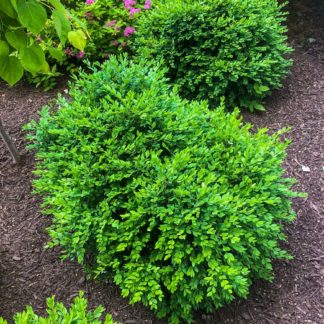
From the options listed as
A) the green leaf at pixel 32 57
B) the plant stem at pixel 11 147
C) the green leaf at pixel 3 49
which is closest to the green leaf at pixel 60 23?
the green leaf at pixel 32 57

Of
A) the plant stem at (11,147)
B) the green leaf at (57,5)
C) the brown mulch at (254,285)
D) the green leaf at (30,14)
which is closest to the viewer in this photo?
the green leaf at (30,14)

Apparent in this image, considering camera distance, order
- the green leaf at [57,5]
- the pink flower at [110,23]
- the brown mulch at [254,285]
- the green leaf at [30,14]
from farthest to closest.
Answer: the pink flower at [110,23]
the brown mulch at [254,285]
the green leaf at [57,5]
the green leaf at [30,14]

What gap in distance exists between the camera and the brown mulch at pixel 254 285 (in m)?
2.68

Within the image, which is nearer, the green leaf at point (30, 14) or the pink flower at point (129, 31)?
the green leaf at point (30, 14)

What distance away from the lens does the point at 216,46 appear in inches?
158

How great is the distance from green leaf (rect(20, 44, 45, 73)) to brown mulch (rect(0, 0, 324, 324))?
1.73 m

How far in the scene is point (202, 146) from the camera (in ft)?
8.84

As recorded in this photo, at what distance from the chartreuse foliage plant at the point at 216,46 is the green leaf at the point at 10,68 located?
8.10 feet

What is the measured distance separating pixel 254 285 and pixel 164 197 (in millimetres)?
966

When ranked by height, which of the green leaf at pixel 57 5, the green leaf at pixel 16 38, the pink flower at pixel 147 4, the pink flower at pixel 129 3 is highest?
the green leaf at pixel 57 5

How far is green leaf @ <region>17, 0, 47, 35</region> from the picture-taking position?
4.35ft

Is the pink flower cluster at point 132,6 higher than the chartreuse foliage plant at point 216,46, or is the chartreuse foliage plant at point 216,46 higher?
the pink flower cluster at point 132,6

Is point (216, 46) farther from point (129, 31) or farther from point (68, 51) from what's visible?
point (68, 51)

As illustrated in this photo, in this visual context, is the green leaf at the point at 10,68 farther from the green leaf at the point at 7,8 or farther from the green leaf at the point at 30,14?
the green leaf at the point at 30,14
